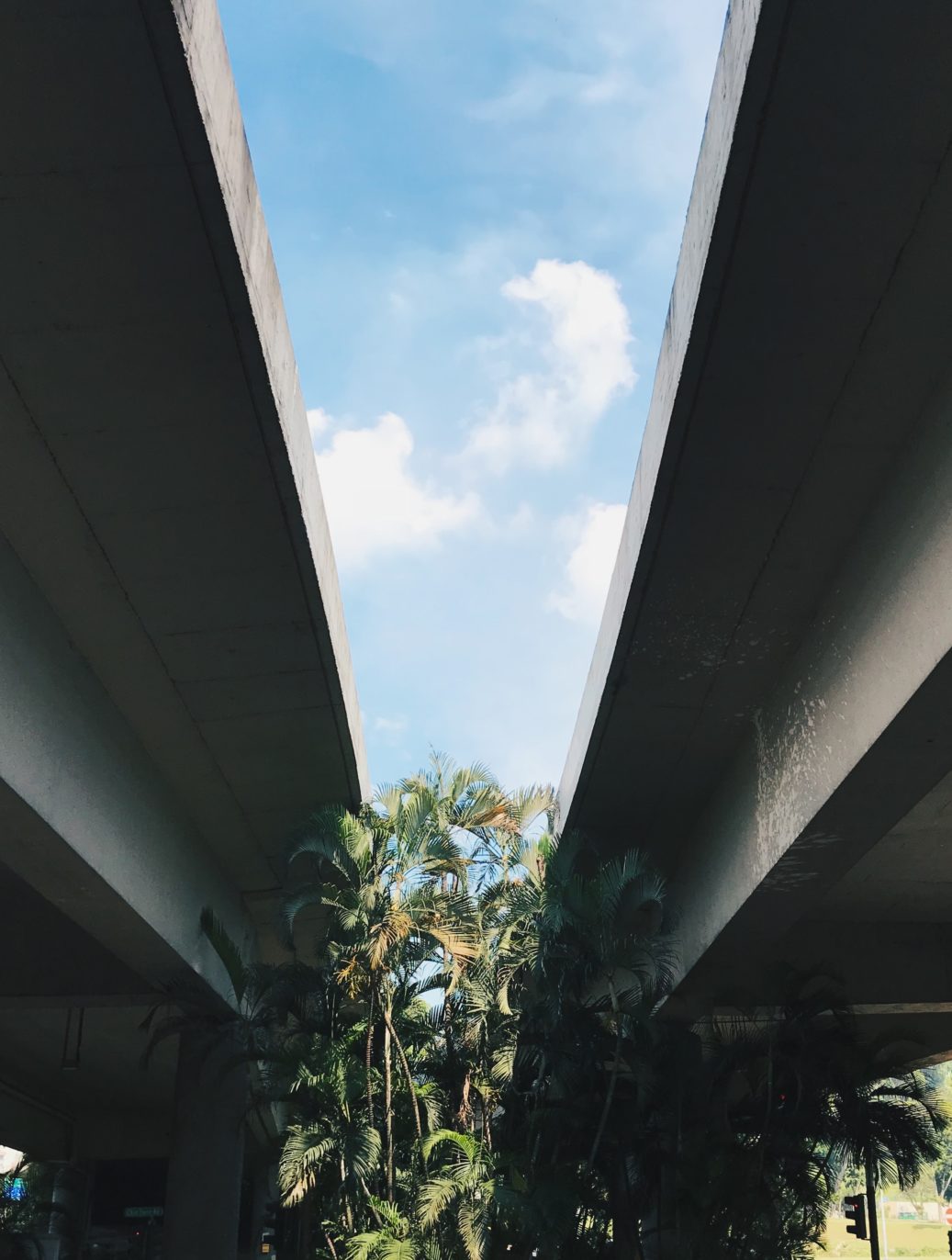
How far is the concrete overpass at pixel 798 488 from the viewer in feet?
14.5

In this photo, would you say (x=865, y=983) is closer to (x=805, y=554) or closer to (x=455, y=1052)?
(x=455, y=1052)

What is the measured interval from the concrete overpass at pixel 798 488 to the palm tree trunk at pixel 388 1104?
3245 mm

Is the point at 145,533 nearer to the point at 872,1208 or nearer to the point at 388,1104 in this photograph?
the point at 388,1104

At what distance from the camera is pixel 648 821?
11594mm

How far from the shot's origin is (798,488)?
6.44 meters

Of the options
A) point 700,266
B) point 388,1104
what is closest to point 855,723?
point 700,266

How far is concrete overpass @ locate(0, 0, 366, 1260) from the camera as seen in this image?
175 inches

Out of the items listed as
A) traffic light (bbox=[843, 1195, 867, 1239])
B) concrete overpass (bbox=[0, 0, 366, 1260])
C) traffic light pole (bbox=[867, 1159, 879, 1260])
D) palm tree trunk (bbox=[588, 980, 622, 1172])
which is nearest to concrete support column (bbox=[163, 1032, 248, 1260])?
concrete overpass (bbox=[0, 0, 366, 1260])

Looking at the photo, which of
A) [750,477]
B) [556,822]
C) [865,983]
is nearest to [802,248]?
[750,477]

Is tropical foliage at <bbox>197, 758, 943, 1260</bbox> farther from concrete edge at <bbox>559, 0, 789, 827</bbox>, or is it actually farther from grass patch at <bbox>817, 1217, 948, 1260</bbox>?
grass patch at <bbox>817, 1217, 948, 1260</bbox>

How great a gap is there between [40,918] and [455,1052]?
4.65 meters

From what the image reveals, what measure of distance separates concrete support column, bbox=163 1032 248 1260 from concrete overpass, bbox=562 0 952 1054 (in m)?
6.18

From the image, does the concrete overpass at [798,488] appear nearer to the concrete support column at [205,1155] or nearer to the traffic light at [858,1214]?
the concrete support column at [205,1155]

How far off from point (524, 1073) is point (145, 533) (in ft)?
24.7
